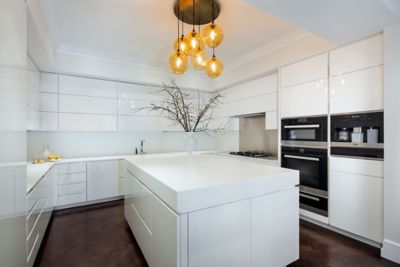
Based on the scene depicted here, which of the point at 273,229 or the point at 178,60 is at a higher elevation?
the point at 178,60

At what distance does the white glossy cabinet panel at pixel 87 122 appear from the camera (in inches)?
129

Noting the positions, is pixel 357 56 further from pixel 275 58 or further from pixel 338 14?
pixel 275 58

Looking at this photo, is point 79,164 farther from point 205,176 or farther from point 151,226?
point 205,176

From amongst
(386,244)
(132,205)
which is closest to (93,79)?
(132,205)

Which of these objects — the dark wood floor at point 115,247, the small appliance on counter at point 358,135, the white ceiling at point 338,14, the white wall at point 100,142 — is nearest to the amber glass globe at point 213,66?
the white ceiling at point 338,14

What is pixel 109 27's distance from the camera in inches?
98.8

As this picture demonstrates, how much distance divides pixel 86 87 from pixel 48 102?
62 cm

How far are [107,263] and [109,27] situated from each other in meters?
2.72

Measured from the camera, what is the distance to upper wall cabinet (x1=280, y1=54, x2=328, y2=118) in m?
2.44

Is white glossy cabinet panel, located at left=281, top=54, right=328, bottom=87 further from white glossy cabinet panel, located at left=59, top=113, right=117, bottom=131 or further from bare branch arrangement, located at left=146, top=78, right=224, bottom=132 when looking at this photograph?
white glossy cabinet panel, located at left=59, top=113, right=117, bottom=131

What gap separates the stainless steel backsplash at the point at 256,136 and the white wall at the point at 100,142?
4.30ft

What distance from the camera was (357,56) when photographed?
2.13 m

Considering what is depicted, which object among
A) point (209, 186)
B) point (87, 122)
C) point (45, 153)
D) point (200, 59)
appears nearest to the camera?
point (209, 186)

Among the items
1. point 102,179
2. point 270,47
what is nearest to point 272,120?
point 270,47
